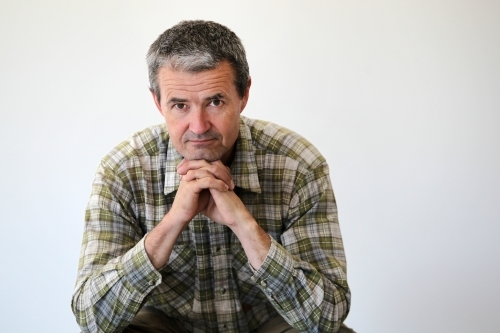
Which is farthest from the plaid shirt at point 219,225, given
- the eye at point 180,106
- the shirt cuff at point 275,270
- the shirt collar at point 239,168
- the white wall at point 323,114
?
the white wall at point 323,114

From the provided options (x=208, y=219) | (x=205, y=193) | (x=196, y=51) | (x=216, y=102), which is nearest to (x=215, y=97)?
(x=216, y=102)

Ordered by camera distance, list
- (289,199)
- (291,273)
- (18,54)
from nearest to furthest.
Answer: (291,273) → (289,199) → (18,54)

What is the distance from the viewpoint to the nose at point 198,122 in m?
1.81

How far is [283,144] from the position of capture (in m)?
2.09

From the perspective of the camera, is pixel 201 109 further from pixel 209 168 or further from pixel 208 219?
pixel 208 219

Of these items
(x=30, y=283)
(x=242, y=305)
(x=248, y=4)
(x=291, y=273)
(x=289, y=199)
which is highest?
(x=248, y=4)

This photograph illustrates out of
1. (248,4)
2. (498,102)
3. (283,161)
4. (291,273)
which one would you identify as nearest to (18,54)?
(248,4)

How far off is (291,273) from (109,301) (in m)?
0.47

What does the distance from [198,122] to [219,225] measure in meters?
0.37

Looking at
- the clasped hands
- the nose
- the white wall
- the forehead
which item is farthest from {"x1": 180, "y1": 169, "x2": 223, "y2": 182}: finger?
the white wall

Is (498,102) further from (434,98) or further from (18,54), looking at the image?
(18,54)

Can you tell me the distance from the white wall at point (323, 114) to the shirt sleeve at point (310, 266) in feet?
3.02

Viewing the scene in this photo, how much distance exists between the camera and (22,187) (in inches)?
115

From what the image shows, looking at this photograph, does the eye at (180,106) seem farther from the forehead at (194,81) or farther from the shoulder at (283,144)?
the shoulder at (283,144)
